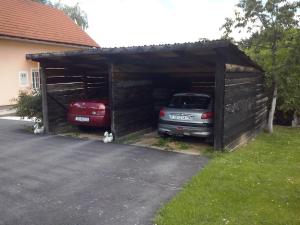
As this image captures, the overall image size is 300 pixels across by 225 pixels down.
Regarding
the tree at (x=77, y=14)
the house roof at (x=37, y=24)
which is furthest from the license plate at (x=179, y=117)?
the tree at (x=77, y=14)

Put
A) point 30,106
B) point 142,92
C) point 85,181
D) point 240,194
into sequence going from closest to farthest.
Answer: point 240,194, point 85,181, point 142,92, point 30,106

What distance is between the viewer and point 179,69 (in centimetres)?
1216

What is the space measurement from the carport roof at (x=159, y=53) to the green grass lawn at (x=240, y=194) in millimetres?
2725

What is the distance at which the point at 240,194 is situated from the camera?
5680 mm

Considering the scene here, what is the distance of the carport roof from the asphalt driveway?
272cm

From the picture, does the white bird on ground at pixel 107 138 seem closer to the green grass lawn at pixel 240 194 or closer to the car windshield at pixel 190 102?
the car windshield at pixel 190 102

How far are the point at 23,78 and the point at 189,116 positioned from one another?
47.9 feet

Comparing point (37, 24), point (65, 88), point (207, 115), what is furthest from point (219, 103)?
point (37, 24)

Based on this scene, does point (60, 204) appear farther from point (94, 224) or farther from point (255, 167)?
point (255, 167)

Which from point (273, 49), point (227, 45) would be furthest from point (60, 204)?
point (273, 49)

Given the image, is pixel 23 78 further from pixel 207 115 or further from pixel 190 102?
pixel 207 115

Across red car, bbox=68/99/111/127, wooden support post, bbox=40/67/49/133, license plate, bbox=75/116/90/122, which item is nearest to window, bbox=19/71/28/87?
wooden support post, bbox=40/67/49/133

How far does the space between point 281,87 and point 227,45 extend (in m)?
6.19

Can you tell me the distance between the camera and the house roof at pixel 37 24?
19.9 meters
